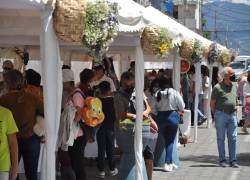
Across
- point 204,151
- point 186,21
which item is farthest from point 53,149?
point 186,21

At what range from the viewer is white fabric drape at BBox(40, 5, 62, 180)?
6305 millimetres

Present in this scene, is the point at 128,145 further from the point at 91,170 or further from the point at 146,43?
the point at 91,170

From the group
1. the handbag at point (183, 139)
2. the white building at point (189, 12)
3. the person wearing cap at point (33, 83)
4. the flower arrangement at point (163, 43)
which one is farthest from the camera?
the white building at point (189, 12)

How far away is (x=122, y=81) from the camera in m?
8.88

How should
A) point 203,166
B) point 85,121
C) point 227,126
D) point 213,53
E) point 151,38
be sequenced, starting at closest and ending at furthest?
point 85,121
point 151,38
point 227,126
point 203,166
point 213,53

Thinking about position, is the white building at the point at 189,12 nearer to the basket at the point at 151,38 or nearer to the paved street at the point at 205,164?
the paved street at the point at 205,164

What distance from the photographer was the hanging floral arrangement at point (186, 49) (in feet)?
38.4

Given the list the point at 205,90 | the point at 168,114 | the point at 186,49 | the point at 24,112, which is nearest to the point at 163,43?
the point at 24,112

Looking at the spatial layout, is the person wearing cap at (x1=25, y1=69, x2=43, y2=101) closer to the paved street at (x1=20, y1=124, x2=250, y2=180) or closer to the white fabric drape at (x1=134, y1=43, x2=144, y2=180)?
the white fabric drape at (x1=134, y1=43, x2=144, y2=180)

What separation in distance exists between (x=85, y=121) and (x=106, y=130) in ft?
8.53

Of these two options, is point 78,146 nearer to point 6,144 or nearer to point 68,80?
point 68,80

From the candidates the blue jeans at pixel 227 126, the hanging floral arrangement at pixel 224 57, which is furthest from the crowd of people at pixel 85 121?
the hanging floral arrangement at pixel 224 57

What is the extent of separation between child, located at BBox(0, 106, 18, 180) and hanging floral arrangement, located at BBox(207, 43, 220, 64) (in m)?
11.1

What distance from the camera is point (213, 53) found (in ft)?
54.1
